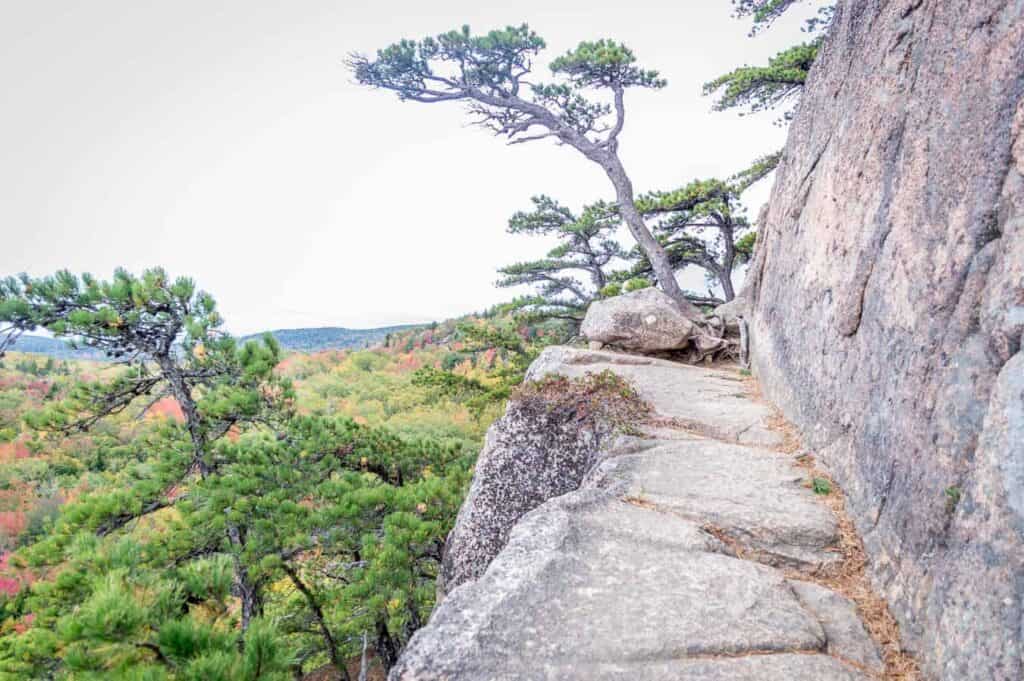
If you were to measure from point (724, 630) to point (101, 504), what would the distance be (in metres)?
5.93

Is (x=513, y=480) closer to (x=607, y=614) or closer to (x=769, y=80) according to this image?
(x=607, y=614)

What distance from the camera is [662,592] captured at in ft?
9.12

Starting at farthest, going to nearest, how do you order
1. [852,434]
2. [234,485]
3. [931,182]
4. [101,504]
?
[234,485] → [101,504] → [852,434] → [931,182]

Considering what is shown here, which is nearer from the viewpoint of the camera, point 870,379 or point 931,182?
point 931,182

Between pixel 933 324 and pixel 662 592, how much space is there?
219 cm

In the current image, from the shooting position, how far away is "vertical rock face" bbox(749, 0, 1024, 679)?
2.12 m

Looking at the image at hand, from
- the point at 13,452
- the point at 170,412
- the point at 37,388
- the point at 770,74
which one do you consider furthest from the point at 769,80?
the point at 37,388

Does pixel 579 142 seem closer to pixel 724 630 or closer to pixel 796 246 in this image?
pixel 796 246

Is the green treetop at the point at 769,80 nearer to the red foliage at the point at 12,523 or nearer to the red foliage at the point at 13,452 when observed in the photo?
the red foliage at the point at 12,523

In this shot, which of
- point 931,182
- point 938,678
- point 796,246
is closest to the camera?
point 938,678

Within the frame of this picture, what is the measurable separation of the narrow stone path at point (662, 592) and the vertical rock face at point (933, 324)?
0.41 meters

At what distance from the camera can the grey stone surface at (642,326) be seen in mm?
9398

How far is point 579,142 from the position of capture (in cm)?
1314

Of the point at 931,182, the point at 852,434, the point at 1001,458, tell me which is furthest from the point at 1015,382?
the point at 852,434
